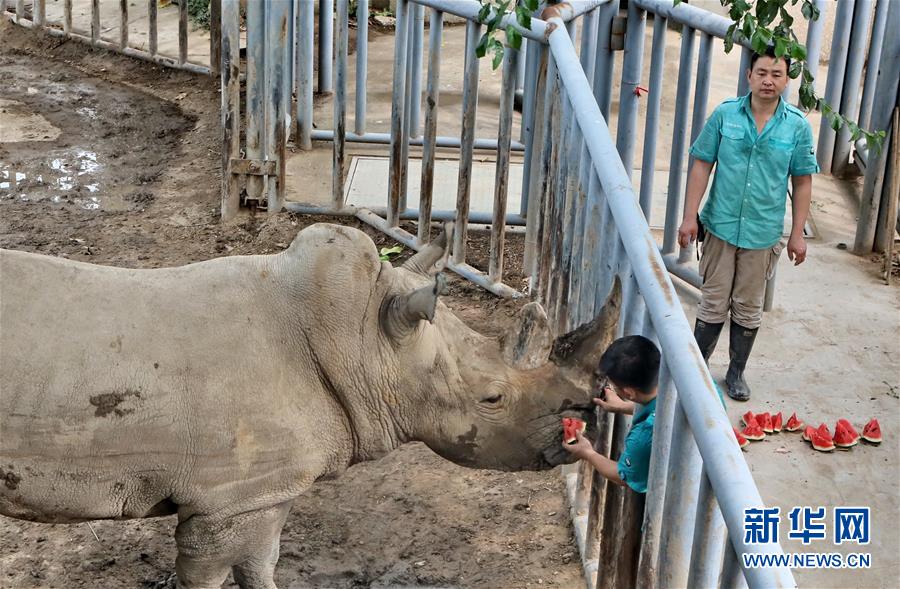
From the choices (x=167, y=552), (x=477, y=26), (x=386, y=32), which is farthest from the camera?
(x=386, y=32)

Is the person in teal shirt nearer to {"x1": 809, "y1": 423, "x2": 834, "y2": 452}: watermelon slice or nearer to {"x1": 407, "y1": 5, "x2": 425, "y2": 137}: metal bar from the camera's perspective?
{"x1": 809, "y1": 423, "x2": 834, "y2": 452}: watermelon slice

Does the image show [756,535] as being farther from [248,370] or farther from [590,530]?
[590,530]

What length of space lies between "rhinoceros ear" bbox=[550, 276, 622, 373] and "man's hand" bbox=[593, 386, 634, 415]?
0.29ft

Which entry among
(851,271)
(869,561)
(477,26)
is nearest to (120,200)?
(477,26)

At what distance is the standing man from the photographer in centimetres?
567

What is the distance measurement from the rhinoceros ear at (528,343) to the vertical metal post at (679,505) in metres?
0.90

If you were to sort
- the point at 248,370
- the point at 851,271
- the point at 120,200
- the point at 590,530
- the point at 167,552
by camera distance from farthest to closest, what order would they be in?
the point at 120,200
the point at 851,271
the point at 167,552
the point at 590,530
the point at 248,370

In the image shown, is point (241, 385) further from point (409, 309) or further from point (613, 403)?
point (613, 403)

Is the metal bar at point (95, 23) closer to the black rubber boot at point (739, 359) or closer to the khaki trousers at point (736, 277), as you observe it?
the khaki trousers at point (736, 277)

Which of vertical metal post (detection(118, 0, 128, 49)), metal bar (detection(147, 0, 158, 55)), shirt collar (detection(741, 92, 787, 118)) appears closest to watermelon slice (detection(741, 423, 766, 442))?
shirt collar (detection(741, 92, 787, 118))

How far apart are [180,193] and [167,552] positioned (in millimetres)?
4153

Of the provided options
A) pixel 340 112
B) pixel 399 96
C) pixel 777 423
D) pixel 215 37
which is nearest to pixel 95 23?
pixel 215 37

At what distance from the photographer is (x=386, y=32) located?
12398 millimetres

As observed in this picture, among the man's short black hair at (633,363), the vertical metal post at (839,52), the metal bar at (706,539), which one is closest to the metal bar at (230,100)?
the vertical metal post at (839,52)
